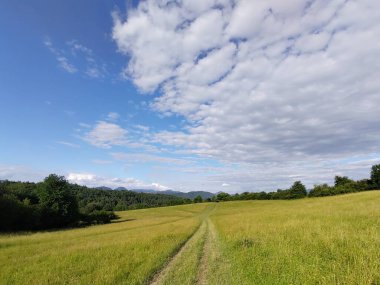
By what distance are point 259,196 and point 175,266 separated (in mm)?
127740

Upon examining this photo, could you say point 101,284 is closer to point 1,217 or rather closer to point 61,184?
point 1,217

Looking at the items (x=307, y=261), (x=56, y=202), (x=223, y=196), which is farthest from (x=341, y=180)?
(x=307, y=261)

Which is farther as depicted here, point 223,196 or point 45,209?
point 223,196

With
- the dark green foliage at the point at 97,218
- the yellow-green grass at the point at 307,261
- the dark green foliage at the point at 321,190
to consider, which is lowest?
the yellow-green grass at the point at 307,261

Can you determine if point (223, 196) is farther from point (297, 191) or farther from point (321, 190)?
point (321, 190)

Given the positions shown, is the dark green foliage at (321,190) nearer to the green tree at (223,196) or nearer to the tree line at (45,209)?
the green tree at (223,196)

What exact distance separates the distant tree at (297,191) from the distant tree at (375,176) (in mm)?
30622

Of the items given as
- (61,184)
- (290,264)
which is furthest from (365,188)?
(290,264)

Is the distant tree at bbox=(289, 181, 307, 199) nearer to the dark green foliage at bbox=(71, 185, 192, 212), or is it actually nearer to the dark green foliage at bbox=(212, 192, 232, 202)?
the dark green foliage at bbox=(212, 192, 232, 202)

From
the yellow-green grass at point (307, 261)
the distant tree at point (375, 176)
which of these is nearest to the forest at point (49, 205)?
the distant tree at point (375, 176)

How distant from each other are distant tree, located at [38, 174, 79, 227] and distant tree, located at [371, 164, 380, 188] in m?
89.6

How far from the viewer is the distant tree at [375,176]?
89681 millimetres

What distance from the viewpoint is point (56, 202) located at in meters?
61.1

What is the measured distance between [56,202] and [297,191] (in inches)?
3729
